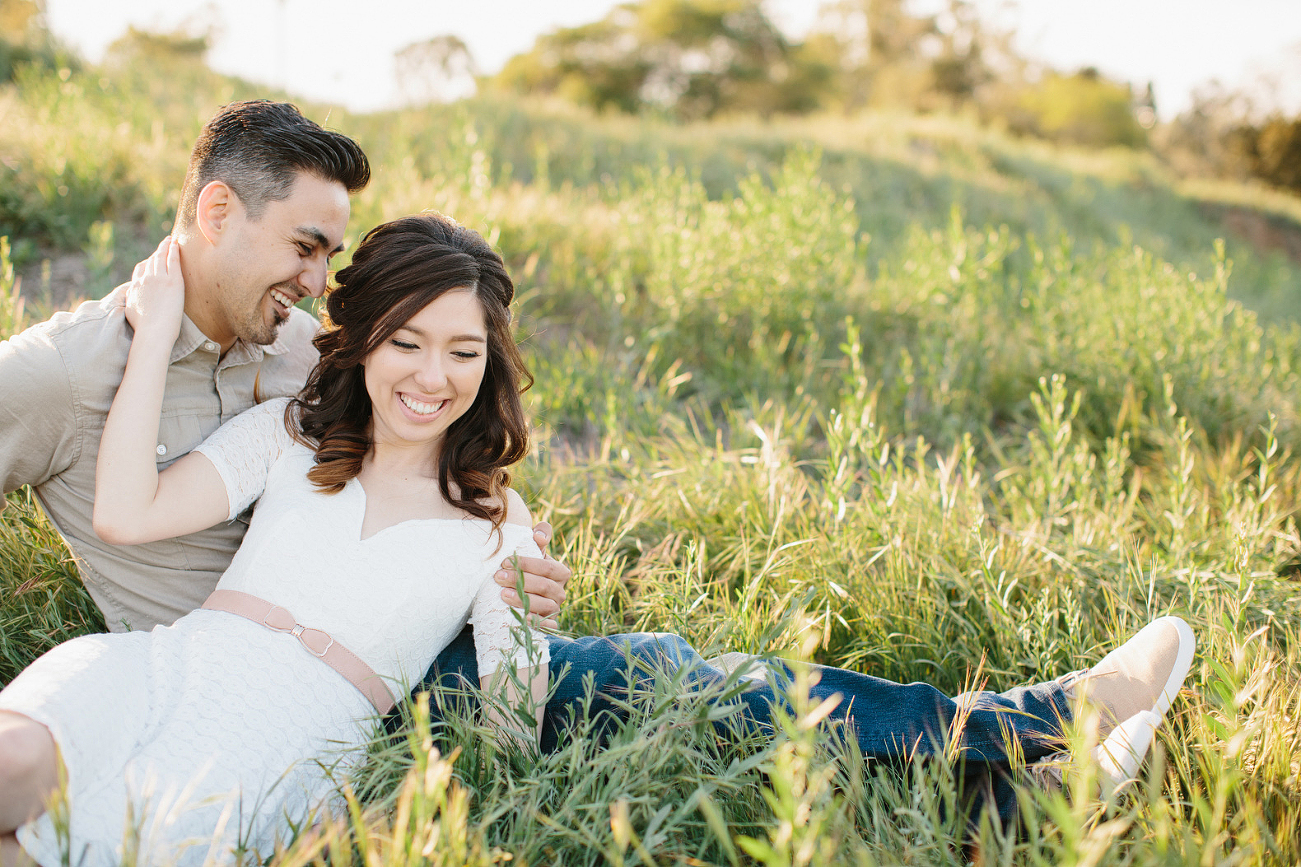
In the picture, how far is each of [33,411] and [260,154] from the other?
802mm

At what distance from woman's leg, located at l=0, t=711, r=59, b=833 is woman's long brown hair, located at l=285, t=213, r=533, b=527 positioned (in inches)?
29.7

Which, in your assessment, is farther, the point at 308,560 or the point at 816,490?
the point at 816,490

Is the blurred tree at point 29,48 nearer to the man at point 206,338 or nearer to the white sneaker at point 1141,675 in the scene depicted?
the man at point 206,338

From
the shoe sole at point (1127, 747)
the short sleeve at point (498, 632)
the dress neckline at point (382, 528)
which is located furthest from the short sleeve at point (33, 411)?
the shoe sole at point (1127, 747)

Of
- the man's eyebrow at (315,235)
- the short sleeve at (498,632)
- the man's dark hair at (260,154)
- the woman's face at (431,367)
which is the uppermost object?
the man's dark hair at (260,154)

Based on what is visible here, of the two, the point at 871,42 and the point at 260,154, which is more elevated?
the point at 871,42

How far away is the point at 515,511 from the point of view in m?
2.07

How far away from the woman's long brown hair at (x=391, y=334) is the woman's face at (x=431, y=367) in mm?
29

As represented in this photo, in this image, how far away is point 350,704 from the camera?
1.74 metres

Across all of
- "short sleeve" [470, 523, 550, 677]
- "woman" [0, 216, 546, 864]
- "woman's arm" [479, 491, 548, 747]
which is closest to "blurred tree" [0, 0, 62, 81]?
"woman" [0, 216, 546, 864]

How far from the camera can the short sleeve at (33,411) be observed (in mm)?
1695

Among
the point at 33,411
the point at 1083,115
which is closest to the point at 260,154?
the point at 33,411

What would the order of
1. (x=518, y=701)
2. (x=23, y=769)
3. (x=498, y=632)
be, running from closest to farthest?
1. (x=23, y=769)
2. (x=518, y=701)
3. (x=498, y=632)

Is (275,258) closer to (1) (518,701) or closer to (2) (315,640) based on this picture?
(2) (315,640)
